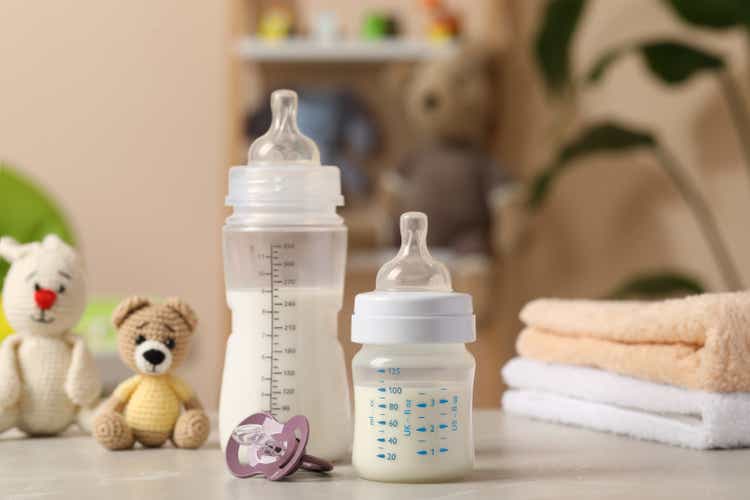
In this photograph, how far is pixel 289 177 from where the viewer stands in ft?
2.54

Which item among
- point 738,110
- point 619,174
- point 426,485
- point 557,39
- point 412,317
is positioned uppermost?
point 557,39

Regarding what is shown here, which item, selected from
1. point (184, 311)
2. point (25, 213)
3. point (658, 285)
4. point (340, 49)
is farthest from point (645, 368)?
point (340, 49)

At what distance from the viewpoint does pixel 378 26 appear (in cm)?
259

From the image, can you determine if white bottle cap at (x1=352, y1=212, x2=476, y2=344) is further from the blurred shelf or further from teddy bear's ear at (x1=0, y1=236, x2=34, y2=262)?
the blurred shelf

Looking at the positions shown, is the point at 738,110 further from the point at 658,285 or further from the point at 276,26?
the point at 276,26

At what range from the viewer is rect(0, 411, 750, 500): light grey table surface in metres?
0.65

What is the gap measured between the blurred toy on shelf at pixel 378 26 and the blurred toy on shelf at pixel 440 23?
9cm

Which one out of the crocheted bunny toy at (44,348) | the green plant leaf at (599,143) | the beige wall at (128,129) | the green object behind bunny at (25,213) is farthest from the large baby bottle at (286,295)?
the beige wall at (128,129)

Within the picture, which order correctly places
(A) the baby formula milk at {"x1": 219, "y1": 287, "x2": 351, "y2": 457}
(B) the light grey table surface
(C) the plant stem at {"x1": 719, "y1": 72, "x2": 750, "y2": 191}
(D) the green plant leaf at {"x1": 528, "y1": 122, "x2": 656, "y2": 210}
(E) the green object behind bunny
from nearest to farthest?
1. (B) the light grey table surface
2. (A) the baby formula milk at {"x1": 219, "y1": 287, "x2": 351, "y2": 457}
3. (E) the green object behind bunny
4. (D) the green plant leaf at {"x1": 528, "y1": 122, "x2": 656, "y2": 210}
5. (C) the plant stem at {"x1": 719, "y1": 72, "x2": 750, "y2": 191}

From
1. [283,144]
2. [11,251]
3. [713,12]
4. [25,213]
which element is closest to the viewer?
[283,144]

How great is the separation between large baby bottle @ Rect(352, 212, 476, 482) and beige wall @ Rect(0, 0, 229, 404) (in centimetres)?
204

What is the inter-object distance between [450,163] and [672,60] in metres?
0.56

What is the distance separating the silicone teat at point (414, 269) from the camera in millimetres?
723

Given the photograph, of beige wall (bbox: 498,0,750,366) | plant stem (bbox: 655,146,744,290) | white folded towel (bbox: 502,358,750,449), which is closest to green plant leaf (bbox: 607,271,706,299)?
plant stem (bbox: 655,146,744,290)
